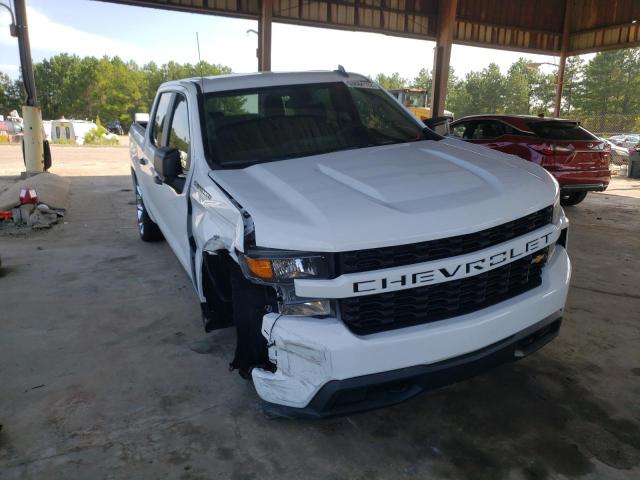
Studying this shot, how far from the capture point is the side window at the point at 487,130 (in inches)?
328

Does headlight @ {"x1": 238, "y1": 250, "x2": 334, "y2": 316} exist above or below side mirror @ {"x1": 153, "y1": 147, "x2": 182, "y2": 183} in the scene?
below

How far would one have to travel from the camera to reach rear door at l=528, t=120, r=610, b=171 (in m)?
7.50

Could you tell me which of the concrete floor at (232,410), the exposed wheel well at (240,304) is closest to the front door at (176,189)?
the exposed wheel well at (240,304)

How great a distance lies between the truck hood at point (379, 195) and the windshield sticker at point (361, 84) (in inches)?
40.4

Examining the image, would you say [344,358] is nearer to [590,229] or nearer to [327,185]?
[327,185]

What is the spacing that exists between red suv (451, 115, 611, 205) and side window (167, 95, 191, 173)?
18.4 ft

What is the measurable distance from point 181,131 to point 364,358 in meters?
2.37

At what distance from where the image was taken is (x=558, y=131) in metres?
7.79

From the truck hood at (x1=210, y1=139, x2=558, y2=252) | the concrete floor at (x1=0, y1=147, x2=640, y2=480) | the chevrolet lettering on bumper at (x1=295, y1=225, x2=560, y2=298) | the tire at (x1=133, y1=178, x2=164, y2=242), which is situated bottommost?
the concrete floor at (x1=0, y1=147, x2=640, y2=480)

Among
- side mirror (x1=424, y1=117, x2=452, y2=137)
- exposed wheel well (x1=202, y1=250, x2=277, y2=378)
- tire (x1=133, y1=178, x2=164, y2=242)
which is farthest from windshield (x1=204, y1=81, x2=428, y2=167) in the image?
tire (x1=133, y1=178, x2=164, y2=242)

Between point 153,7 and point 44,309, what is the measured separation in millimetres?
10306

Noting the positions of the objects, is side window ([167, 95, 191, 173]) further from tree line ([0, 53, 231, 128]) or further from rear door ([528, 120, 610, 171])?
tree line ([0, 53, 231, 128])

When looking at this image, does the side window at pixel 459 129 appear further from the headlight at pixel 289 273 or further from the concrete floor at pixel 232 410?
the headlight at pixel 289 273

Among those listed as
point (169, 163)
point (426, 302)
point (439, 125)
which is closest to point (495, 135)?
point (439, 125)
